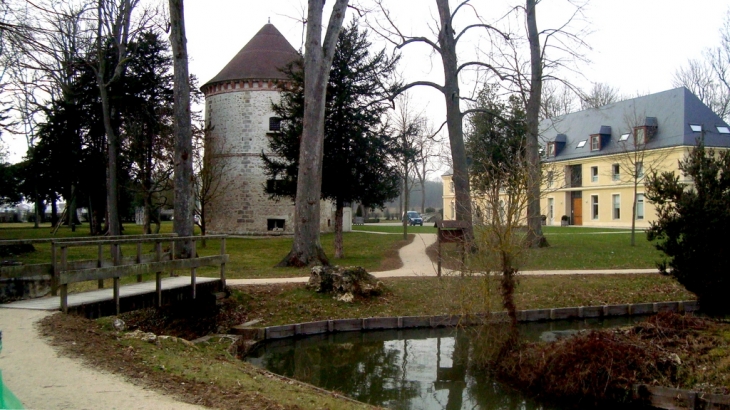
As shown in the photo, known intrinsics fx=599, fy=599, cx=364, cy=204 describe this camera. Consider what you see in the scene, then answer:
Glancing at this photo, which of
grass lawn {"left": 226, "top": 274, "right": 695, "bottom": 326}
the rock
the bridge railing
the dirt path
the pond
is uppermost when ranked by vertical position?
the bridge railing

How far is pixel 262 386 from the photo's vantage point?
23.2ft

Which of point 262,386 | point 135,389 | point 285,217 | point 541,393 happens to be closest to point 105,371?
point 135,389

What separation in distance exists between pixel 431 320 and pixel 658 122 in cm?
3542

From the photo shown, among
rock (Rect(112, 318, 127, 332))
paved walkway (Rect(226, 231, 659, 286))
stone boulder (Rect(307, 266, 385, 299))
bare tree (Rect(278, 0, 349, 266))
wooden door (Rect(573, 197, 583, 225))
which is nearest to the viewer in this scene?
rock (Rect(112, 318, 127, 332))

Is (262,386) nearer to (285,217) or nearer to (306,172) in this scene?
(306,172)

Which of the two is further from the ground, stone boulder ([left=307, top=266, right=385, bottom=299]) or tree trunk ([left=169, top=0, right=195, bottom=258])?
tree trunk ([left=169, top=0, right=195, bottom=258])

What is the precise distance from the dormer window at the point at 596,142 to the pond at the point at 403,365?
36284mm

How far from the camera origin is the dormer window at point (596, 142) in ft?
156

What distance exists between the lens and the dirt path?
211 inches

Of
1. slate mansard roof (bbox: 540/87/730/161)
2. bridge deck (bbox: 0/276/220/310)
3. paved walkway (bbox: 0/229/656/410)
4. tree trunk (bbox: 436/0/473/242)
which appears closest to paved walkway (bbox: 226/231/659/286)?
bridge deck (bbox: 0/276/220/310)

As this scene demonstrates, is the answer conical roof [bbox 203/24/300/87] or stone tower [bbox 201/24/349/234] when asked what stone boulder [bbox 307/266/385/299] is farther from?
conical roof [bbox 203/24/300/87]

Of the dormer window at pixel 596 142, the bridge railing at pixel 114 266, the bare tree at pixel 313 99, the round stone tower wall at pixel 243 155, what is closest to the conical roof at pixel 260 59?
the round stone tower wall at pixel 243 155

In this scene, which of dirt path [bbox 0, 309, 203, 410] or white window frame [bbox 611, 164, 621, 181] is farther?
white window frame [bbox 611, 164, 621, 181]

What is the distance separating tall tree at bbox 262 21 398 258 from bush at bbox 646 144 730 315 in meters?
11.2
